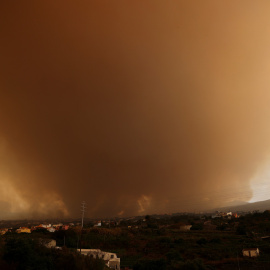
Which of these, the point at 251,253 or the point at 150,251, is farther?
the point at 150,251

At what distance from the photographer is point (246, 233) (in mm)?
29438

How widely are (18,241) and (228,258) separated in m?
15.7

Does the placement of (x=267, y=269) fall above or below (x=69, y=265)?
below

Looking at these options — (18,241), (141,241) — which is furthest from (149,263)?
(141,241)

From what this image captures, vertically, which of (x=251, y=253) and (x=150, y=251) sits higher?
(x=150, y=251)

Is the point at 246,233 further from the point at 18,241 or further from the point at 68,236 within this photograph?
the point at 18,241

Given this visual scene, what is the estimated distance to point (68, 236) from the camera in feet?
94.2

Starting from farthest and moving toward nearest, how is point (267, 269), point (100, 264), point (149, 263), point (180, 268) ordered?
point (149, 263) → point (267, 269) → point (180, 268) → point (100, 264)

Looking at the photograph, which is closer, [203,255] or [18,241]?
[18,241]

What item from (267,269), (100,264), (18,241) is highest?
(18,241)

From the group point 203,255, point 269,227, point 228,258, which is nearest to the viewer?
point 228,258

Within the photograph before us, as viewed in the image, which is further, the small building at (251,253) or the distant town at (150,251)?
the small building at (251,253)

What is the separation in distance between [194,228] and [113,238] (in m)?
16.1

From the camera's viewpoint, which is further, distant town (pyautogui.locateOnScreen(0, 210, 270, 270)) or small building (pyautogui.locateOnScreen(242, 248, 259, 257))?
small building (pyautogui.locateOnScreen(242, 248, 259, 257))
